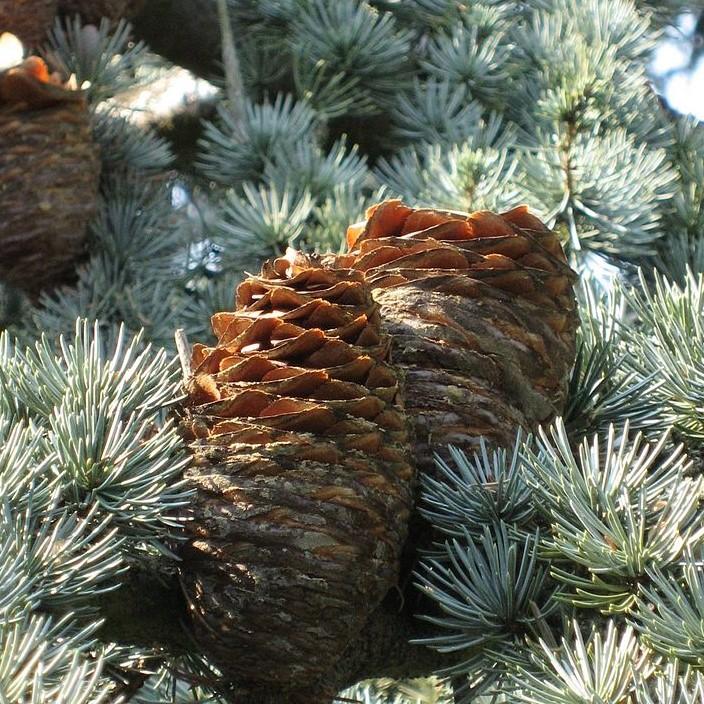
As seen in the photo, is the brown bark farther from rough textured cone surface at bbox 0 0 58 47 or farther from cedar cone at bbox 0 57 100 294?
rough textured cone surface at bbox 0 0 58 47

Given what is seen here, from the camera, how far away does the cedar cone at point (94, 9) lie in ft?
3.71

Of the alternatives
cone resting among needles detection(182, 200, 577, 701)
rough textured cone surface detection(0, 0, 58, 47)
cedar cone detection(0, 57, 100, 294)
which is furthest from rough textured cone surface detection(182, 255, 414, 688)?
rough textured cone surface detection(0, 0, 58, 47)

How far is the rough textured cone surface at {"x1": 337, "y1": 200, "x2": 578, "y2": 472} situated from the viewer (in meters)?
0.54

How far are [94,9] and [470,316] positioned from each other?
74 centimetres

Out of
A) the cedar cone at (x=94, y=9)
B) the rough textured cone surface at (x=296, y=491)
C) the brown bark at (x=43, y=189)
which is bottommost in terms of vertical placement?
the brown bark at (x=43, y=189)

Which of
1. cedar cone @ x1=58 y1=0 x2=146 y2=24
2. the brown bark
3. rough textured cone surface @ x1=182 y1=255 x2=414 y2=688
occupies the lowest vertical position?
the brown bark

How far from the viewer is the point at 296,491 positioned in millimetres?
459

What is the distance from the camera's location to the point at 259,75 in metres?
1.24

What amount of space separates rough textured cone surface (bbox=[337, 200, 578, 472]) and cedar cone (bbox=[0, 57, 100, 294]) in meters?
0.47

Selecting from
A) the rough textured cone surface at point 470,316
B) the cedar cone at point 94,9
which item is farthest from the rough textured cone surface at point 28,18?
the rough textured cone surface at point 470,316

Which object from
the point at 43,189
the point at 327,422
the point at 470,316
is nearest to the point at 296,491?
the point at 327,422

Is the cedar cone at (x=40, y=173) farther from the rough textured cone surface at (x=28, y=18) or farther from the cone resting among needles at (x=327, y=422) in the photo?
the cone resting among needles at (x=327, y=422)

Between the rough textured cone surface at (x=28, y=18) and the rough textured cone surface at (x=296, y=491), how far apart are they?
69 centimetres

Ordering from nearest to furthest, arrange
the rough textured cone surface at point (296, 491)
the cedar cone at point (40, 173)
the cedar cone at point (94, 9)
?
the rough textured cone surface at point (296, 491) < the cedar cone at point (40, 173) < the cedar cone at point (94, 9)
